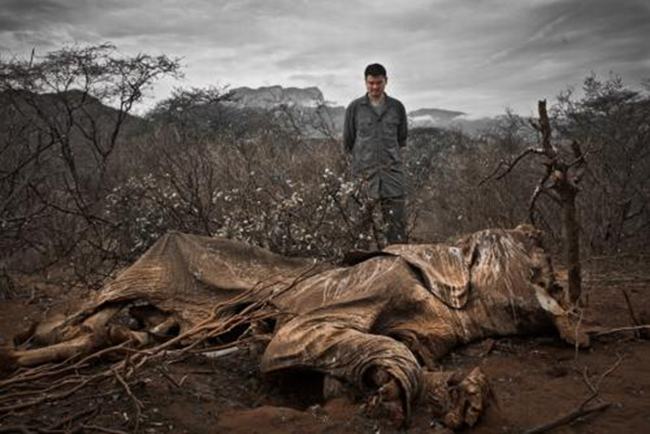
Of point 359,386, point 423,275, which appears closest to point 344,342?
point 359,386

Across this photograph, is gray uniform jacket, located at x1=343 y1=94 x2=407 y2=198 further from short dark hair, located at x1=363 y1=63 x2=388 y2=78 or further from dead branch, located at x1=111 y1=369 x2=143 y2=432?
dead branch, located at x1=111 y1=369 x2=143 y2=432

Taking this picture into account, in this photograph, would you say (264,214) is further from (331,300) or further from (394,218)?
(331,300)

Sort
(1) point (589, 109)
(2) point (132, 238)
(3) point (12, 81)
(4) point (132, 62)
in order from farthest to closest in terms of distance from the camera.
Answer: (4) point (132, 62) < (1) point (589, 109) < (3) point (12, 81) < (2) point (132, 238)

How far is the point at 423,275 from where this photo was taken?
3.76 m

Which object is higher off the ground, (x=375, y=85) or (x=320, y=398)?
(x=375, y=85)

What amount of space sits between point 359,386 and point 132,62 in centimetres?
1277

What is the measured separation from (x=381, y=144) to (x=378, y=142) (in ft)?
0.13

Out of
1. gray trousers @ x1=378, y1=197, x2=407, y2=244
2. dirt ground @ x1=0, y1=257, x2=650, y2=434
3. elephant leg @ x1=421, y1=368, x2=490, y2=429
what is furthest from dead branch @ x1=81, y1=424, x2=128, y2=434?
gray trousers @ x1=378, y1=197, x2=407, y2=244

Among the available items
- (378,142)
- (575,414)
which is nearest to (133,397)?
(575,414)

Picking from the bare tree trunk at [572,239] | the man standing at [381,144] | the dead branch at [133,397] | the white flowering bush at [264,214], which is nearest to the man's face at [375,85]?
the man standing at [381,144]

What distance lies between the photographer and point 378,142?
247 inches

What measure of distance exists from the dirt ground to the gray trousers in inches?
82.8

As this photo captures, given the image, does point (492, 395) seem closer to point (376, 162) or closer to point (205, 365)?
point (205, 365)

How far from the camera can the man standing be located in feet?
20.2
